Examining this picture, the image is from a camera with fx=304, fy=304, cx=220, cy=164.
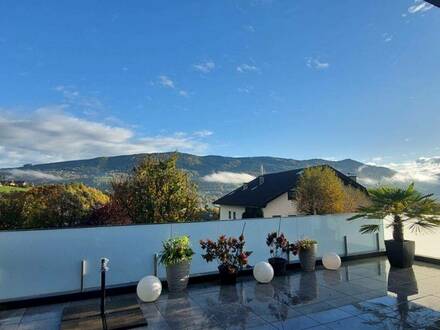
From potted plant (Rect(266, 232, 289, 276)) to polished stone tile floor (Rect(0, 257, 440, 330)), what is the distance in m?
0.19

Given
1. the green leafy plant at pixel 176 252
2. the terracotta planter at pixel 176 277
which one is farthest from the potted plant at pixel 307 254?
the terracotta planter at pixel 176 277

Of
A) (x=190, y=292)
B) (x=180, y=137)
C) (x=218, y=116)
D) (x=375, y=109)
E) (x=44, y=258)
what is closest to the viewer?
(x=44, y=258)

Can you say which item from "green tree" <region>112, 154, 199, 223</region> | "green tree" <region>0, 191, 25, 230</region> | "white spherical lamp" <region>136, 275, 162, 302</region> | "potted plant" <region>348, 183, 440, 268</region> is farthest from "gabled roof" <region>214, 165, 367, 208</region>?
"white spherical lamp" <region>136, 275, 162, 302</region>

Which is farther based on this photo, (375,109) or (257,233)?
(375,109)

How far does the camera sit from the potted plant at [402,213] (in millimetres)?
5879

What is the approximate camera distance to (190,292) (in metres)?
4.62

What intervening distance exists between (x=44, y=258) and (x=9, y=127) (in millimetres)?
39903

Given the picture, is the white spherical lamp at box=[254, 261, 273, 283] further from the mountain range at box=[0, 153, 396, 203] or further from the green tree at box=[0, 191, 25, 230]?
the green tree at box=[0, 191, 25, 230]

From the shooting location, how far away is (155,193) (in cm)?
1680

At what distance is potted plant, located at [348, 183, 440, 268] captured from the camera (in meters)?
5.88

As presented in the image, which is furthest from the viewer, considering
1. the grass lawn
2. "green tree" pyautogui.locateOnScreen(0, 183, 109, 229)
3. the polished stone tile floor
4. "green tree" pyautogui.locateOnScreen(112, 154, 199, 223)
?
the grass lawn

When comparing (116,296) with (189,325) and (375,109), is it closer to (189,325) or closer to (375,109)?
(189,325)

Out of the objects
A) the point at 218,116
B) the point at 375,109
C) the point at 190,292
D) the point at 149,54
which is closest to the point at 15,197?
the point at 218,116

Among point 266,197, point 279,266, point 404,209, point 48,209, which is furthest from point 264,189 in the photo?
point 279,266
